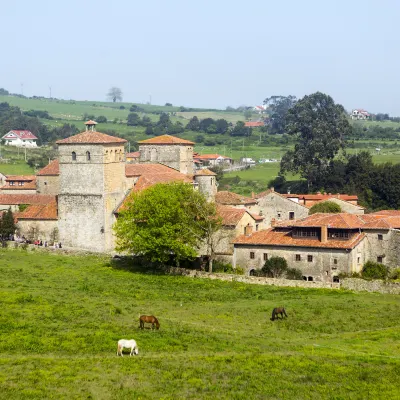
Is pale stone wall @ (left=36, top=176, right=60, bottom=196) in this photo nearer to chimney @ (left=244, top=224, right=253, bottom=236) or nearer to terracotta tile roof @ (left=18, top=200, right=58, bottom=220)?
terracotta tile roof @ (left=18, top=200, right=58, bottom=220)

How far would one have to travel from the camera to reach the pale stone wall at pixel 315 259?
159 feet

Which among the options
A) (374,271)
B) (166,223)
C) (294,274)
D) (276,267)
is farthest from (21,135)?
(374,271)

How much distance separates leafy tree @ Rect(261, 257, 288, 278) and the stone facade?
14.6 m

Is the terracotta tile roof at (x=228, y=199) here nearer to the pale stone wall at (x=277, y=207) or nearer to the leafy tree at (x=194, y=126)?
the pale stone wall at (x=277, y=207)

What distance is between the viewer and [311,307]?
39781mm

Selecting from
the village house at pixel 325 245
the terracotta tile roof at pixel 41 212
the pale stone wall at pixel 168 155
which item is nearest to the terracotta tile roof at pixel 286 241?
the village house at pixel 325 245

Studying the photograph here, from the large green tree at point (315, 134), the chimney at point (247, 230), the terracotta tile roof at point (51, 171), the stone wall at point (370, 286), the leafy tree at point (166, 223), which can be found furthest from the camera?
the large green tree at point (315, 134)

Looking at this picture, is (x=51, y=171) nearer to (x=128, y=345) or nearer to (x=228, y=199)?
(x=228, y=199)

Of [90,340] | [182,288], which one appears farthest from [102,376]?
[182,288]

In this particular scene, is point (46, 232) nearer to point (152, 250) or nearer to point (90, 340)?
point (152, 250)

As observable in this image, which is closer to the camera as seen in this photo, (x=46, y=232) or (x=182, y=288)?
(x=182, y=288)

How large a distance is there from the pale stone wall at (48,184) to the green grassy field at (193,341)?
27.2 metres

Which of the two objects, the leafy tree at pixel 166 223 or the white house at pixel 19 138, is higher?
the leafy tree at pixel 166 223

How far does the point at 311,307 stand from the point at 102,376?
16701mm
